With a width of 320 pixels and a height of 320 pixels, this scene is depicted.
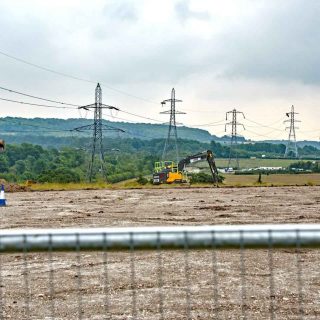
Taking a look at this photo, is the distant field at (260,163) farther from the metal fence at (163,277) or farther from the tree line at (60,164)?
the metal fence at (163,277)

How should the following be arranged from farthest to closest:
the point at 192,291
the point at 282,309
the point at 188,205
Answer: the point at 188,205 → the point at 192,291 → the point at 282,309

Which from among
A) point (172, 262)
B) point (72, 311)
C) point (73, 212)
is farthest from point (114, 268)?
point (73, 212)

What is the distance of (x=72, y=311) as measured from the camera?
8.17m

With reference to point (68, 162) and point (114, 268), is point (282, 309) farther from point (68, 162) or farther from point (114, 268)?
→ point (68, 162)

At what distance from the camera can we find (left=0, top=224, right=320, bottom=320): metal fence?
9.45 feet

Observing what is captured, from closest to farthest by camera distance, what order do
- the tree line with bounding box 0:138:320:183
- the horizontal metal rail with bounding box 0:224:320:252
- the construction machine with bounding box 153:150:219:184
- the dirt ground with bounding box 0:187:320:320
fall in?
the horizontal metal rail with bounding box 0:224:320:252 < the dirt ground with bounding box 0:187:320:320 < the construction machine with bounding box 153:150:219:184 < the tree line with bounding box 0:138:320:183

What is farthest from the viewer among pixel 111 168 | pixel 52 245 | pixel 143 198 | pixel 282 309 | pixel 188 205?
pixel 111 168

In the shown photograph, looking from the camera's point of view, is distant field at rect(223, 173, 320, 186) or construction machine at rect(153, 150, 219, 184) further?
construction machine at rect(153, 150, 219, 184)

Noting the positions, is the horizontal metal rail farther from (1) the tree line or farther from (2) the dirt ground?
(1) the tree line

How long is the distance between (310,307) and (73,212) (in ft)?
54.0

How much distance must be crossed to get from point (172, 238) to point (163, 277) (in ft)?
25.4

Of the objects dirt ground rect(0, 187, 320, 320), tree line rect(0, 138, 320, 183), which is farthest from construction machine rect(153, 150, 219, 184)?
dirt ground rect(0, 187, 320, 320)

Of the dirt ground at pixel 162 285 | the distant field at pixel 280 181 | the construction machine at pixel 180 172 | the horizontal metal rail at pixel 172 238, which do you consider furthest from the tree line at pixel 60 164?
the horizontal metal rail at pixel 172 238

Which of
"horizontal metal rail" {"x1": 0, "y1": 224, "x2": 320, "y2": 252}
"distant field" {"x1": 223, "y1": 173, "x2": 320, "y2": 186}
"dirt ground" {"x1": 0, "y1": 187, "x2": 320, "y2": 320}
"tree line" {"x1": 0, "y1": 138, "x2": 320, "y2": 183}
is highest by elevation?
"tree line" {"x1": 0, "y1": 138, "x2": 320, "y2": 183}
